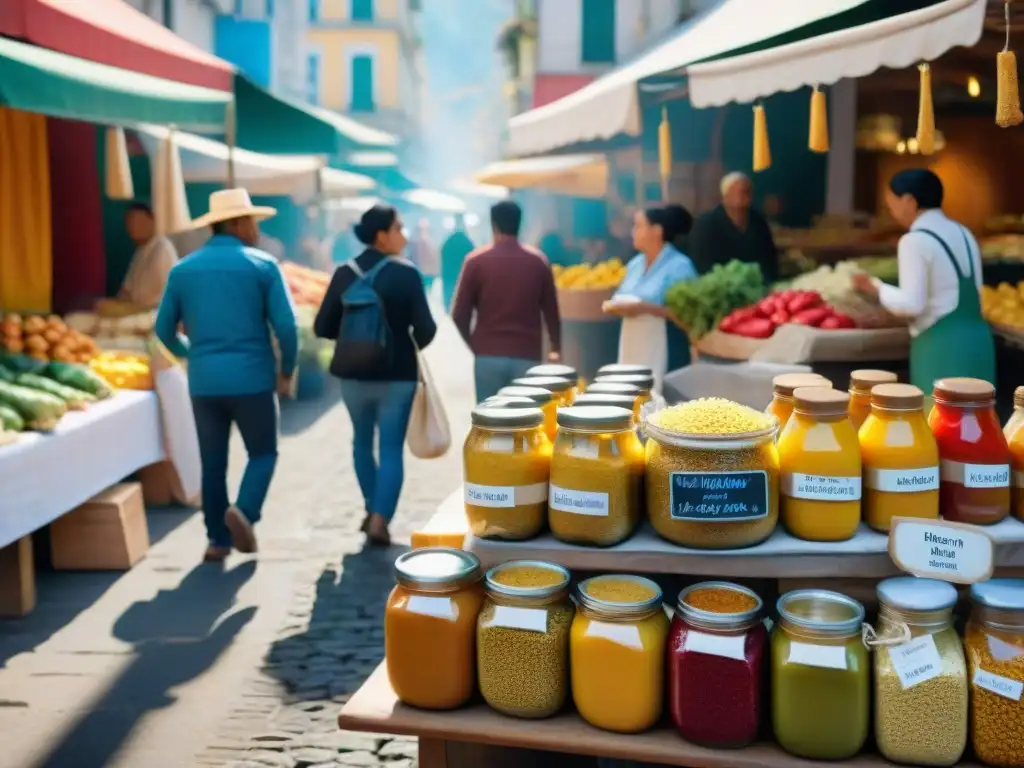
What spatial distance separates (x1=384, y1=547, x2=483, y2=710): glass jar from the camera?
2.45 meters

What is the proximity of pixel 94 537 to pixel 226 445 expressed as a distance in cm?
80

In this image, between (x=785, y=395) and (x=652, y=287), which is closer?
(x=785, y=395)

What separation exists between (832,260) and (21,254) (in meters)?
6.06

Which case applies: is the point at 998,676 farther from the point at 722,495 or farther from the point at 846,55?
the point at 846,55

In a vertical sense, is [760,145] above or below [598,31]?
below

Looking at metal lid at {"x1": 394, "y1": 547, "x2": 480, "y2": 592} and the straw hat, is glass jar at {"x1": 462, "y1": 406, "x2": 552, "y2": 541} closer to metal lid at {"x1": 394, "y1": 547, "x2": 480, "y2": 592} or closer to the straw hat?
metal lid at {"x1": 394, "y1": 547, "x2": 480, "y2": 592}

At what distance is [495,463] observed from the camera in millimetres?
2521

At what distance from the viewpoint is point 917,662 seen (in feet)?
7.19

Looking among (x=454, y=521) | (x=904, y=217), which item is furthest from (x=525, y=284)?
(x=454, y=521)

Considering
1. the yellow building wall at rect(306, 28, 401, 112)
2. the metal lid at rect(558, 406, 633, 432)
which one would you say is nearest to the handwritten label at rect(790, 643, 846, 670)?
the metal lid at rect(558, 406, 633, 432)

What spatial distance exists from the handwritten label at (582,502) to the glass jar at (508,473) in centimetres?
9

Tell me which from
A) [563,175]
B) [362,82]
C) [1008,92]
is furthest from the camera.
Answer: [362,82]

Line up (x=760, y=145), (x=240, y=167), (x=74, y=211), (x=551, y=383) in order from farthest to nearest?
(x=240, y=167) → (x=74, y=211) → (x=760, y=145) → (x=551, y=383)

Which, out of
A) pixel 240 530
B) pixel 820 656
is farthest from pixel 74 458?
pixel 820 656
